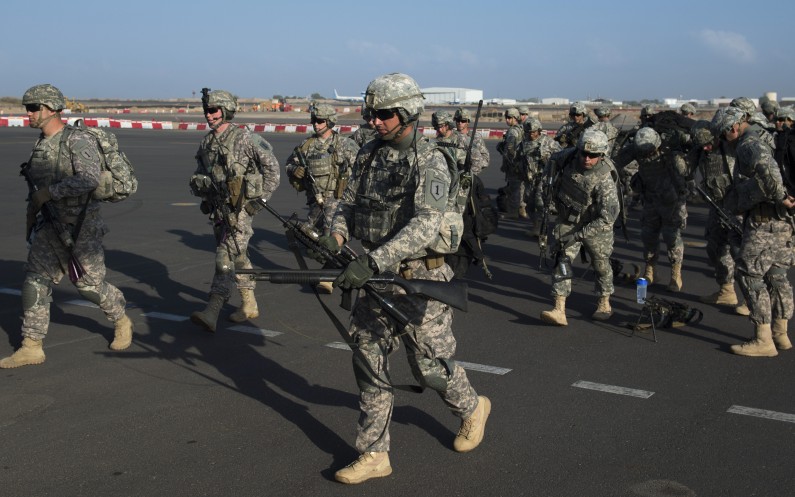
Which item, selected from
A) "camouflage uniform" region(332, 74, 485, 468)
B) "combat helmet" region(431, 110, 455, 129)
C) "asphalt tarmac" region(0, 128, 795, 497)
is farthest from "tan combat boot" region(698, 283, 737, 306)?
"camouflage uniform" region(332, 74, 485, 468)

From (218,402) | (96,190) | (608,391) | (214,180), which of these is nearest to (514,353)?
(608,391)

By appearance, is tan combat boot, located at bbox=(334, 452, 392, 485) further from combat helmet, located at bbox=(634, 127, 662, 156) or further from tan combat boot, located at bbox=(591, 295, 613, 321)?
combat helmet, located at bbox=(634, 127, 662, 156)

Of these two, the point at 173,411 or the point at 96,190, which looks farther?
the point at 96,190

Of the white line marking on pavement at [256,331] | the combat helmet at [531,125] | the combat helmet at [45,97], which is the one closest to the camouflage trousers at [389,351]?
the white line marking on pavement at [256,331]

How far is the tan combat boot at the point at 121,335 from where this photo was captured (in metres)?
7.46

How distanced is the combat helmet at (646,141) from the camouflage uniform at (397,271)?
5.76m

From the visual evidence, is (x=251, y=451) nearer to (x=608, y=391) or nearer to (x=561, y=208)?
(x=608, y=391)

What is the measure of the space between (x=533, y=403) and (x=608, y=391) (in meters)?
0.65

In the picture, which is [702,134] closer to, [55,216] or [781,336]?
[781,336]

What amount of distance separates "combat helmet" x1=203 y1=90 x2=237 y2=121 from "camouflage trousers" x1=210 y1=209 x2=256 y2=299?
91cm

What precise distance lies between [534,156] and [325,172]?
5233 millimetres

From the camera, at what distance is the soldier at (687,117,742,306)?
30.3ft

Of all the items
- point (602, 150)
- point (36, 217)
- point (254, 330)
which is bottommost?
point (254, 330)

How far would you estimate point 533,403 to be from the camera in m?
6.21
